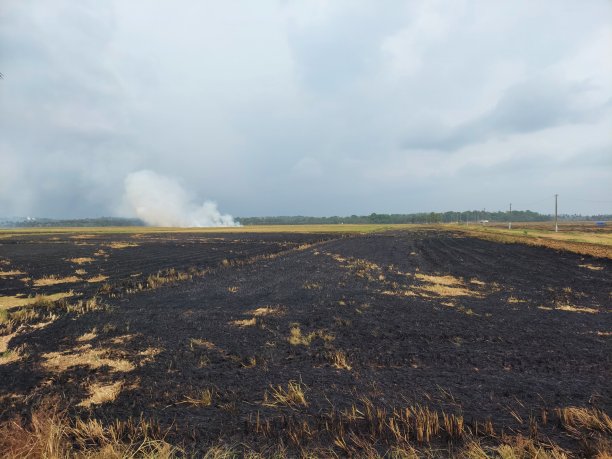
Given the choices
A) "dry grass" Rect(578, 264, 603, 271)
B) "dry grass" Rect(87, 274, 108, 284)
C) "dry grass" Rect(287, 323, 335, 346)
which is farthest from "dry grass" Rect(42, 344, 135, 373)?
"dry grass" Rect(578, 264, 603, 271)

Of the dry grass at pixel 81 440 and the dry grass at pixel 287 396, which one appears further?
the dry grass at pixel 287 396

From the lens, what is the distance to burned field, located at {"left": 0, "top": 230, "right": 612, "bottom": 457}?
520 cm

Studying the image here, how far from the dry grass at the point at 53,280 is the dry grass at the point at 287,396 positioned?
21561mm

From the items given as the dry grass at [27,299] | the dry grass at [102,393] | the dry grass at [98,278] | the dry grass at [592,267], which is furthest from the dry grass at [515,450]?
the dry grass at [592,267]

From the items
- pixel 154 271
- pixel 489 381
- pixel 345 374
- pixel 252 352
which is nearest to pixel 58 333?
pixel 252 352

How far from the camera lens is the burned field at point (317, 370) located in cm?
520

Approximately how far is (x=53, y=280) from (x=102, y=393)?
67.9 ft

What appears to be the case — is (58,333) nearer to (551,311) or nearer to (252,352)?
(252,352)

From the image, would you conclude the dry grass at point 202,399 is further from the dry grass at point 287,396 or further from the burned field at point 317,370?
the dry grass at point 287,396

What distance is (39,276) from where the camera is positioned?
23781mm

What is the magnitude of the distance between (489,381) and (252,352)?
5992 millimetres

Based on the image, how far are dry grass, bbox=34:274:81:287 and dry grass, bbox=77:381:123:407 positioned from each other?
60.7ft

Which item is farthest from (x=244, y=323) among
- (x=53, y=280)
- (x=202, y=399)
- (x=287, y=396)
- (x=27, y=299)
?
(x=53, y=280)

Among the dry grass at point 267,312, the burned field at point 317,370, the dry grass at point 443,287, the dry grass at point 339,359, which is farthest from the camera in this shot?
the dry grass at point 443,287
